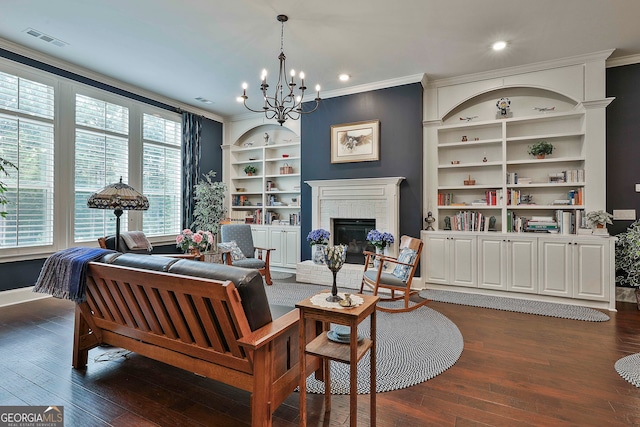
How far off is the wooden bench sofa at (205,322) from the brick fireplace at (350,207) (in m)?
2.84

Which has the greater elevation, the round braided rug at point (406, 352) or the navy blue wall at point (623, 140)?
the navy blue wall at point (623, 140)

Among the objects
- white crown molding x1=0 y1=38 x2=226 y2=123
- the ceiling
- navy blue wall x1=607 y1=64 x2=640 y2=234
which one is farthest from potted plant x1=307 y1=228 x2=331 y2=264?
navy blue wall x1=607 y1=64 x2=640 y2=234

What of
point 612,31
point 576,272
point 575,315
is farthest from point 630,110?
point 575,315

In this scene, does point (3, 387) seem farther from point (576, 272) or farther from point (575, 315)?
point (576, 272)

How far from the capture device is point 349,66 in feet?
14.8

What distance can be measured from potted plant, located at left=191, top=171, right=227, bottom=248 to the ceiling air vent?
9.68ft

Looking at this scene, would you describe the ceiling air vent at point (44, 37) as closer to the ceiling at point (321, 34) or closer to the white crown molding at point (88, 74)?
the ceiling at point (321, 34)

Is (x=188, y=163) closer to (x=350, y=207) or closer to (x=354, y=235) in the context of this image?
(x=350, y=207)

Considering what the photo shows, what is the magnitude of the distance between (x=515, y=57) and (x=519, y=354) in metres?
3.74

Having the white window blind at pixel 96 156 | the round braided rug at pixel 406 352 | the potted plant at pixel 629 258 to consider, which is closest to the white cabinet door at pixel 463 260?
the round braided rug at pixel 406 352

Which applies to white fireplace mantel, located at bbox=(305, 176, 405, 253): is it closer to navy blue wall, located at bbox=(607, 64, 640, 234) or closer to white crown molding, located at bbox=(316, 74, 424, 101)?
white crown molding, located at bbox=(316, 74, 424, 101)

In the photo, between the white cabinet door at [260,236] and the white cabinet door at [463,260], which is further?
the white cabinet door at [260,236]

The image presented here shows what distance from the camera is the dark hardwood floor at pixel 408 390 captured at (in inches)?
74.1

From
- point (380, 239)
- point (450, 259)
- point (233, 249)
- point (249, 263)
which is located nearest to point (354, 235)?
point (380, 239)
